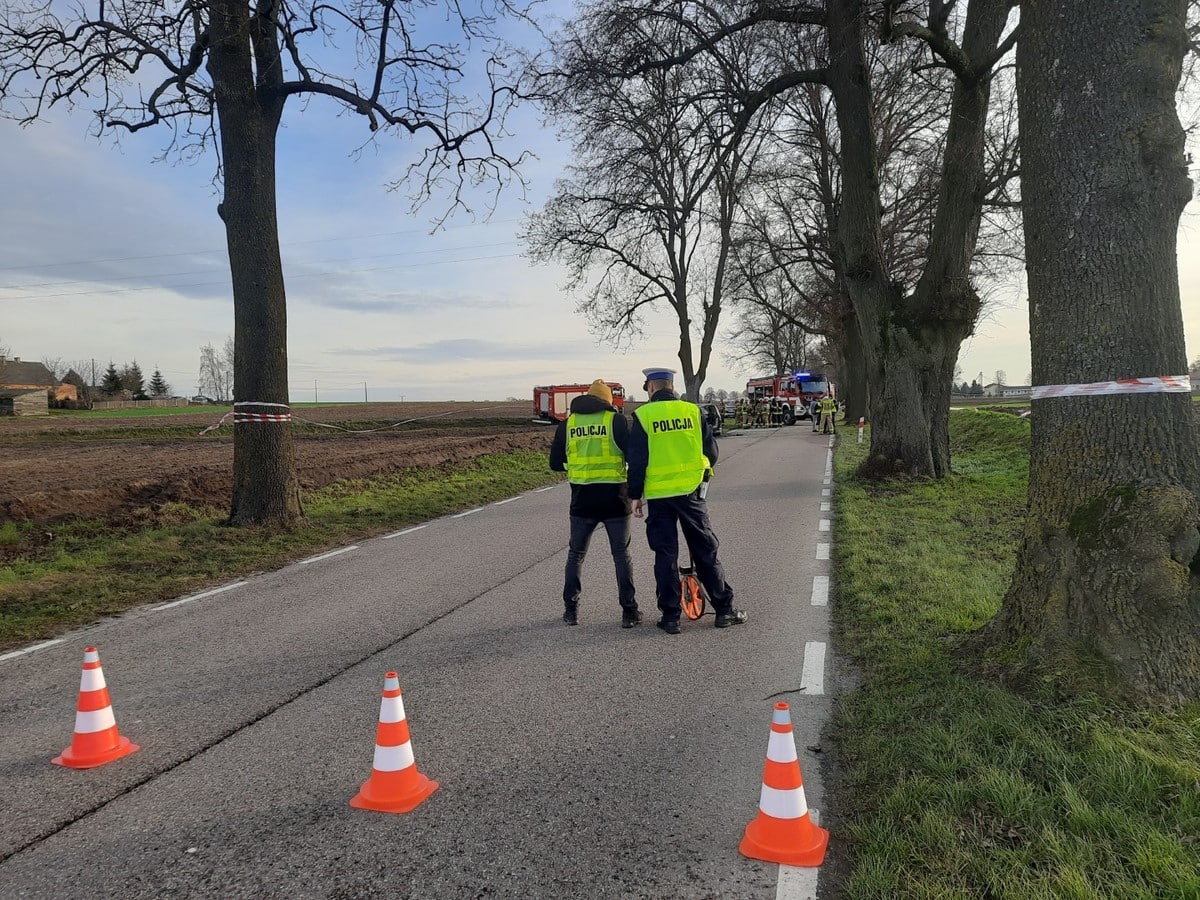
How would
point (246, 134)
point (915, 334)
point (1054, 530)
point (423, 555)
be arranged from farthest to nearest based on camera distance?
point (915, 334)
point (246, 134)
point (423, 555)
point (1054, 530)

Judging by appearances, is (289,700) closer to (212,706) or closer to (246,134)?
(212,706)

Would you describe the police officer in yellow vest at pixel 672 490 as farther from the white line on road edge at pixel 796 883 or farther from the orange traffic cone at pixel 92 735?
the orange traffic cone at pixel 92 735

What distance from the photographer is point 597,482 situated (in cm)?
617

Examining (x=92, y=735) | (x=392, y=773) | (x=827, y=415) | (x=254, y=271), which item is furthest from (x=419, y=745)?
(x=827, y=415)

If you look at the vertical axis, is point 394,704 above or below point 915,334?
below

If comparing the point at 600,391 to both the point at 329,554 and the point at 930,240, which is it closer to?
the point at 329,554

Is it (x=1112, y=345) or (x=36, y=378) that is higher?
(x=36, y=378)

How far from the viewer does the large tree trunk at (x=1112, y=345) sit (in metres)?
3.82

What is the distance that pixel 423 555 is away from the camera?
8852 millimetres

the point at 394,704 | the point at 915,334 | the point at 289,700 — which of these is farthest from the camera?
the point at 915,334

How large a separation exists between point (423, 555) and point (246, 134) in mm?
6093

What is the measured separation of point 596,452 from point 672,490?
2.42ft


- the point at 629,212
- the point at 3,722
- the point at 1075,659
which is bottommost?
the point at 3,722

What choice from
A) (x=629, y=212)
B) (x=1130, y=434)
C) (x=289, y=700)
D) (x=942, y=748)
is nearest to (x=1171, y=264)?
(x=1130, y=434)
